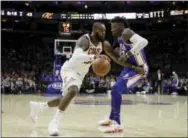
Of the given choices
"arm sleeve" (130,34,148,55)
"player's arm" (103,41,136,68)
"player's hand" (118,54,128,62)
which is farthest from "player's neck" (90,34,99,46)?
"arm sleeve" (130,34,148,55)

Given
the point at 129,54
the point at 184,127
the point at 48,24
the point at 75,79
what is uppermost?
the point at 48,24

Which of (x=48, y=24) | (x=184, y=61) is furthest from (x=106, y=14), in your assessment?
(x=184, y=61)

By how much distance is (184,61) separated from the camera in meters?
25.0

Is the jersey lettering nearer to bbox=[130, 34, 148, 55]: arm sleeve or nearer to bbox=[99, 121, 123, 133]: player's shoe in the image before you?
bbox=[130, 34, 148, 55]: arm sleeve

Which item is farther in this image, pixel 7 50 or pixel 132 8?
pixel 132 8

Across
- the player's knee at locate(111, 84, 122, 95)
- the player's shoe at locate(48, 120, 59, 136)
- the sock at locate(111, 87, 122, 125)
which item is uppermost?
the player's knee at locate(111, 84, 122, 95)

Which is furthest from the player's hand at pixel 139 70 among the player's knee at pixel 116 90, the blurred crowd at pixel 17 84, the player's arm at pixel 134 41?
the blurred crowd at pixel 17 84

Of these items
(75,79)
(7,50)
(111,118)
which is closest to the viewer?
(75,79)

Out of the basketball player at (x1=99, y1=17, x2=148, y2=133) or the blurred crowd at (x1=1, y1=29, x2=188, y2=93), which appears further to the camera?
the blurred crowd at (x1=1, y1=29, x2=188, y2=93)

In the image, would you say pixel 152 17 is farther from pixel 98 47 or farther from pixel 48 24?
pixel 98 47

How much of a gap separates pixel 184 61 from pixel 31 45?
10905mm

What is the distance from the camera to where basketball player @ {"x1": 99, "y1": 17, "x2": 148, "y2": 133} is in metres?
5.04

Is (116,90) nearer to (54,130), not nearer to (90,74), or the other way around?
(54,130)

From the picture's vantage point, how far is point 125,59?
16.4 feet
